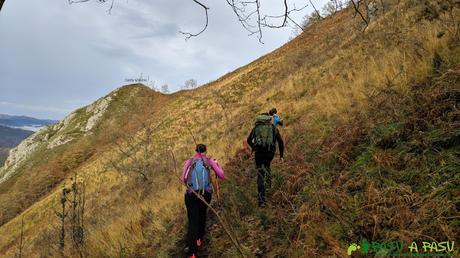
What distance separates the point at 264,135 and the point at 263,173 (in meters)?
0.72

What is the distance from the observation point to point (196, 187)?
539 centimetres

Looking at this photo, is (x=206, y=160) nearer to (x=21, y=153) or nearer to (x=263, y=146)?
(x=263, y=146)

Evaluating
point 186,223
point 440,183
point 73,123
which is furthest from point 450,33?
point 73,123

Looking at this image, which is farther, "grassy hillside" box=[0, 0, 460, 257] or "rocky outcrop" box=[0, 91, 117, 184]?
"rocky outcrop" box=[0, 91, 117, 184]

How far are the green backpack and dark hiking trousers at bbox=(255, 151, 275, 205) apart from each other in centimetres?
14

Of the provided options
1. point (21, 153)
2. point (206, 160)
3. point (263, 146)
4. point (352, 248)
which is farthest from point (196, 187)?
point (21, 153)

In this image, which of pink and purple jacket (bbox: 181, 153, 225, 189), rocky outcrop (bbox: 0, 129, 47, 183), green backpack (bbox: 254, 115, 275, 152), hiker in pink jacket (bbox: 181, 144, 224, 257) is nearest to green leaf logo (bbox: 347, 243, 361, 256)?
hiker in pink jacket (bbox: 181, 144, 224, 257)

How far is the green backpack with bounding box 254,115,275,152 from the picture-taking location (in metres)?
6.47

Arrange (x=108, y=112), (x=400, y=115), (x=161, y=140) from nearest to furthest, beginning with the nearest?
(x=400, y=115), (x=161, y=140), (x=108, y=112)

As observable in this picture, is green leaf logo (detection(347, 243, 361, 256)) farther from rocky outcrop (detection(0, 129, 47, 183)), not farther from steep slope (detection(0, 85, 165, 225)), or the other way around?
rocky outcrop (detection(0, 129, 47, 183))

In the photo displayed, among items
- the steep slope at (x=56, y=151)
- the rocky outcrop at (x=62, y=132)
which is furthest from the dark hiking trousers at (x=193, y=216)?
the rocky outcrop at (x=62, y=132)

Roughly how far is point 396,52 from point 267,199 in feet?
20.2

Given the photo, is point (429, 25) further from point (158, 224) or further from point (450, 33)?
point (158, 224)

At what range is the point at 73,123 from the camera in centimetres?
4344
